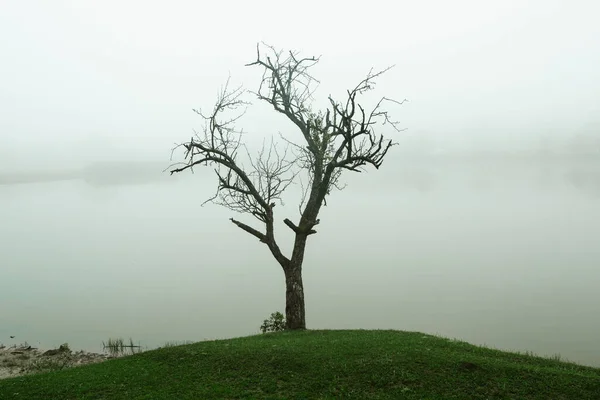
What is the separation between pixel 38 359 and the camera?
20.9 metres

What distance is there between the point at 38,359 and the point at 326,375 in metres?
15.6

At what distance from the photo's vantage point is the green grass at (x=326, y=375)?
10664 mm

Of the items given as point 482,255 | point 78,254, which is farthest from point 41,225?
point 482,255

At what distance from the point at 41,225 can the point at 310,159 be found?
276 feet

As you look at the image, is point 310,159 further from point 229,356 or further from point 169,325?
point 169,325

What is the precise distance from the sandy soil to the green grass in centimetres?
620

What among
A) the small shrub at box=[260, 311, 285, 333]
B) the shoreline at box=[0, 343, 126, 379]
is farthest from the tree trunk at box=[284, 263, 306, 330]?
the shoreline at box=[0, 343, 126, 379]

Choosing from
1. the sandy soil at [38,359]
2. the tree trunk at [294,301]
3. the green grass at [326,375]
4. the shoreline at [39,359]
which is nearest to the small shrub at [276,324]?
the tree trunk at [294,301]

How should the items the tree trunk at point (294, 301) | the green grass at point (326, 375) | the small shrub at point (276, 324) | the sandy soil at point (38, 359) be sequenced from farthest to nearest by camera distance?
the small shrub at point (276, 324), the sandy soil at point (38, 359), the tree trunk at point (294, 301), the green grass at point (326, 375)

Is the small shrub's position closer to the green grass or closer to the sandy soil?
the green grass

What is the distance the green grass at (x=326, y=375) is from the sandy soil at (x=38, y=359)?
6205 millimetres

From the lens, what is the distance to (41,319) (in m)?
30.0

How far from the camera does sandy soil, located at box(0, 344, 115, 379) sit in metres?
19.0

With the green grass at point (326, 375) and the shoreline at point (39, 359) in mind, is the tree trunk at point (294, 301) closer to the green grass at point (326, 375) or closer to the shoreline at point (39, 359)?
the green grass at point (326, 375)
